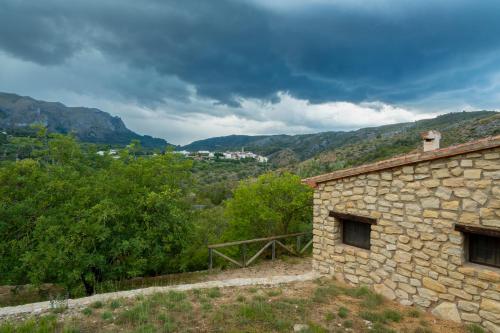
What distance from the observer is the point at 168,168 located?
11.2 metres

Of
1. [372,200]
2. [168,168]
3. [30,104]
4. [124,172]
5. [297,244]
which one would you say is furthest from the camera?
[30,104]

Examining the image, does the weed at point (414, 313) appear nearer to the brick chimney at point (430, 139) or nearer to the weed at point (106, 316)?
the brick chimney at point (430, 139)

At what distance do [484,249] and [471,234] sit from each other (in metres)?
0.31

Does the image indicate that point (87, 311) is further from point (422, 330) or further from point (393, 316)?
point (422, 330)

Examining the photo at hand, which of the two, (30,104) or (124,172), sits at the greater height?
(30,104)

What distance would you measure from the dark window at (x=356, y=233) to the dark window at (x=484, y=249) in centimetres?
209

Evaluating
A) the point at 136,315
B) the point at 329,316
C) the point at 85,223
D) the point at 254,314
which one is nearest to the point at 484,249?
the point at 329,316

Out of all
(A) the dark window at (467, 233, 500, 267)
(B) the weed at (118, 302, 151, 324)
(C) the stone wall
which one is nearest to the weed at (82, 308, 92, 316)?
(B) the weed at (118, 302, 151, 324)

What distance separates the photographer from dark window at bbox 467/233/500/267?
529 cm

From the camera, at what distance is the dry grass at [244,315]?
5055 mm

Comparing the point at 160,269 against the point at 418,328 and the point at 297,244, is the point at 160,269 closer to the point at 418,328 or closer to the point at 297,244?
the point at 297,244

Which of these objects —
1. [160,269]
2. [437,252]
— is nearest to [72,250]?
[160,269]

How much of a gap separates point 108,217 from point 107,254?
3.72 feet

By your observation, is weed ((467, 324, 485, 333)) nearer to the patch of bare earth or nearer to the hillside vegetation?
the patch of bare earth
